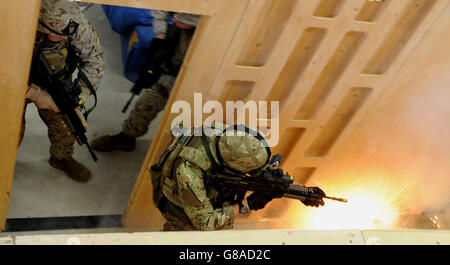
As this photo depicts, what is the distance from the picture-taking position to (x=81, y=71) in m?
4.09

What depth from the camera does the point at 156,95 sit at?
4.70 meters

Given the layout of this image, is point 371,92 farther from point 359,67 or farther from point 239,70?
point 239,70

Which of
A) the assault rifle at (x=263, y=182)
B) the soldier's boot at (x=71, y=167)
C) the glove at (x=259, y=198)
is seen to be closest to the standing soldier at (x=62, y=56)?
the soldier's boot at (x=71, y=167)

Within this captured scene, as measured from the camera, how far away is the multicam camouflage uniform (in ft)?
11.1

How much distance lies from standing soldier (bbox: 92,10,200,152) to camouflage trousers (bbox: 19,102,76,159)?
58 cm

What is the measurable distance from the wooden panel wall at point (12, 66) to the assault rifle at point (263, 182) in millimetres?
1116

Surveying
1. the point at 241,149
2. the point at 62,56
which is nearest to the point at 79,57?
the point at 62,56

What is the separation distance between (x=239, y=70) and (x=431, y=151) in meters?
1.77

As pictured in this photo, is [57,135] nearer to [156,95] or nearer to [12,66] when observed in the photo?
[156,95]

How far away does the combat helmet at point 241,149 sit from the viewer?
3354 millimetres

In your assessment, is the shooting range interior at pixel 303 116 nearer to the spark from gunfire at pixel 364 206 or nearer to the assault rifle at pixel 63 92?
the spark from gunfire at pixel 364 206

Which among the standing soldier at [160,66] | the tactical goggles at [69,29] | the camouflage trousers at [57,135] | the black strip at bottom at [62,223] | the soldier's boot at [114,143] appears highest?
the standing soldier at [160,66]

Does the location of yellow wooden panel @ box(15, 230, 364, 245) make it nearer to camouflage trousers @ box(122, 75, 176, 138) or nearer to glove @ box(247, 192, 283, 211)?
glove @ box(247, 192, 283, 211)

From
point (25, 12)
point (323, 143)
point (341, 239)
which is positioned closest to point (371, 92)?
point (323, 143)
